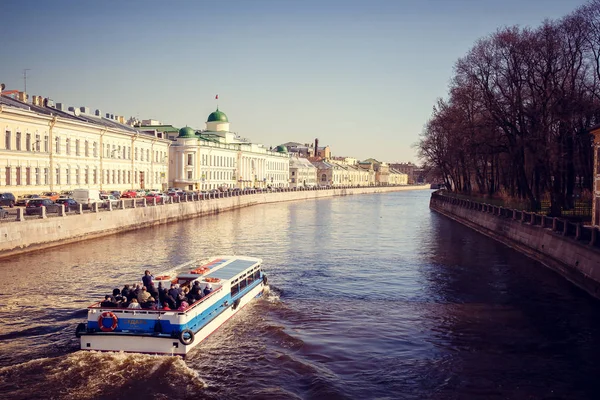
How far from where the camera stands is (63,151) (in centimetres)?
5656

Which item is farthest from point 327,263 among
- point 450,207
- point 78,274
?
point 450,207

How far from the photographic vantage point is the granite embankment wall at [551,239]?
24.8 metres

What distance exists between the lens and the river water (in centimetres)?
1479

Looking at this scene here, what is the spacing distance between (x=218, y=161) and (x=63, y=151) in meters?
49.5

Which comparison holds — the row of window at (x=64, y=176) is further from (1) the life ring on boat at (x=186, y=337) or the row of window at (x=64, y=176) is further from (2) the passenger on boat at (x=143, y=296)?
(1) the life ring on boat at (x=186, y=337)

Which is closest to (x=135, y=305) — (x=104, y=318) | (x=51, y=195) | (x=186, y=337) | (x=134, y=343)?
(x=104, y=318)

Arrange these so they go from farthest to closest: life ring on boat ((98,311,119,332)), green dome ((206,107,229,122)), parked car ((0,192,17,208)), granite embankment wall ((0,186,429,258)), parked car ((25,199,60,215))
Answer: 1. green dome ((206,107,229,122))
2. parked car ((0,192,17,208))
3. parked car ((25,199,60,215))
4. granite embankment wall ((0,186,429,258))
5. life ring on boat ((98,311,119,332))

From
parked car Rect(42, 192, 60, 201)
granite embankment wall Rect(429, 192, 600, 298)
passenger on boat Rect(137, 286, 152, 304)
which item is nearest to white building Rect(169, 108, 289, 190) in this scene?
parked car Rect(42, 192, 60, 201)

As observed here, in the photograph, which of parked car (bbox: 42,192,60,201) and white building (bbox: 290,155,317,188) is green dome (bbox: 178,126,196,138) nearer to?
parked car (bbox: 42,192,60,201)

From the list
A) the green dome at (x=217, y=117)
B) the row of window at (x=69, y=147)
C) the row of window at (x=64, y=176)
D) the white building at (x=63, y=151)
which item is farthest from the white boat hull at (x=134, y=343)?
the green dome at (x=217, y=117)

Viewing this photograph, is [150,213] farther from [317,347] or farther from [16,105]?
[317,347]

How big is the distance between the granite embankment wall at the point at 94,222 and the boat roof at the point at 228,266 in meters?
14.1

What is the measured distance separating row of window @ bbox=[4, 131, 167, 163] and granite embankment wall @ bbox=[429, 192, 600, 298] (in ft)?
128

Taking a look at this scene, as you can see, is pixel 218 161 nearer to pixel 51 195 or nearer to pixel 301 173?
pixel 51 195
